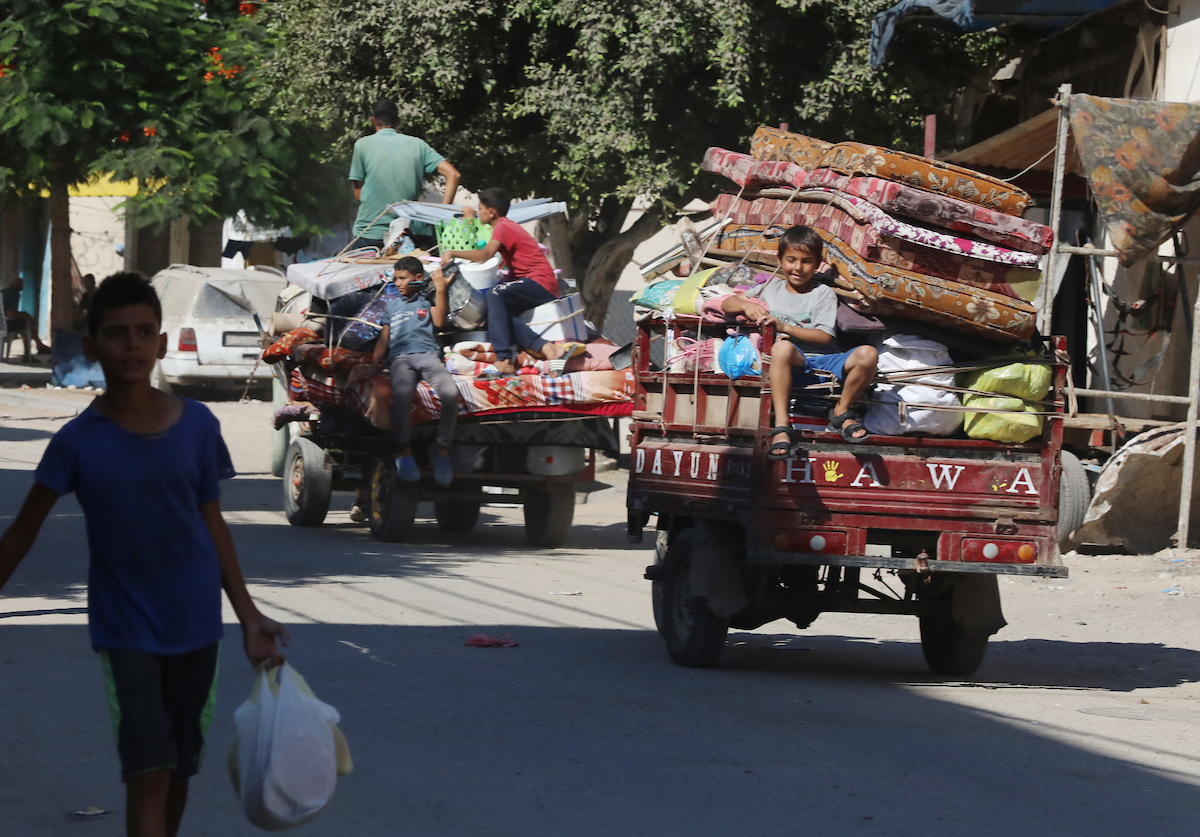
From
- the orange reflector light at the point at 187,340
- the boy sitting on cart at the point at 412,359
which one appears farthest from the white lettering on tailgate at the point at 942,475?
the orange reflector light at the point at 187,340

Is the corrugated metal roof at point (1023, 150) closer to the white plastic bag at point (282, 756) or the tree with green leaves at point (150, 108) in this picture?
the white plastic bag at point (282, 756)

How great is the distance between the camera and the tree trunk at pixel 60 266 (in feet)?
94.6

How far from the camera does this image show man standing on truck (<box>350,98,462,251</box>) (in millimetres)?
13906

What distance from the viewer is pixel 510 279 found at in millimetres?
13273

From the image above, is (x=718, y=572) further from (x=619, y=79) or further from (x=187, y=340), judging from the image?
(x=187, y=340)

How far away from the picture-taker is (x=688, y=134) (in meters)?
16.3

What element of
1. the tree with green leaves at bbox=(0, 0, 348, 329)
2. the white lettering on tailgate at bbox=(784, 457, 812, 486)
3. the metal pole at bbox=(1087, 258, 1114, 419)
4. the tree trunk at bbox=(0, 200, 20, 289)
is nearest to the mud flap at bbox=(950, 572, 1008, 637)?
the white lettering on tailgate at bbox=(784, 457, 812, 486)

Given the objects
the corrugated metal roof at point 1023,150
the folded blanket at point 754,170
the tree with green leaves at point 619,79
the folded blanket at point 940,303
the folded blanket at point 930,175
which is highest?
the tree with green leaves at point 619,79

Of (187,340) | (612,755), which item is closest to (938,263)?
(612,755)

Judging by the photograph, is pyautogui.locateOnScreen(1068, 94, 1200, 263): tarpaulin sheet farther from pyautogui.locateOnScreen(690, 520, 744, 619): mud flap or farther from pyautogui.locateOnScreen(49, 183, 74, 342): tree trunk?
pyautogui.locateOnScreen(49, 183, 74, 342): tree trunk

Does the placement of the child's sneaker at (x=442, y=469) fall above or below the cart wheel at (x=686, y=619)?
above

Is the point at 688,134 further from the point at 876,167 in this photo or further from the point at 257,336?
the point at 257,336

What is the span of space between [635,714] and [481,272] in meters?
6.76

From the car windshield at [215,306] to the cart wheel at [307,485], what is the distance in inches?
459
